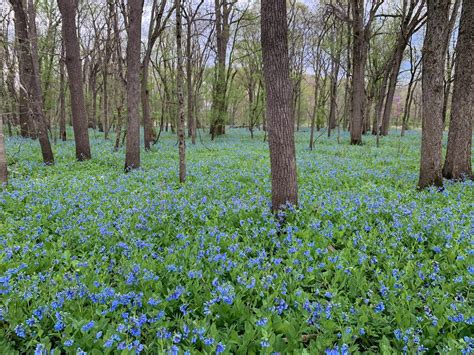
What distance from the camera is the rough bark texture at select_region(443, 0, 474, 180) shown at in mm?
6863

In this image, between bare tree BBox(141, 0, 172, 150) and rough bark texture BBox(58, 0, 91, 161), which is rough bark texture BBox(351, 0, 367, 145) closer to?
bare tree BBox(141, 0, 172, 150)

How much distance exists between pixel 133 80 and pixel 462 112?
8602 millimetres

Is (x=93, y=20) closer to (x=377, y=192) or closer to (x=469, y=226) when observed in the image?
(x=377, y=192)

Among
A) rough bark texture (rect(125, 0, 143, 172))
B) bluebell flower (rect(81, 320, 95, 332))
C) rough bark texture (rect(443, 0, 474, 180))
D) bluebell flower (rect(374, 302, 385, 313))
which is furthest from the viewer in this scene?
rough bark texture (rect(125, 0, 143, 172))

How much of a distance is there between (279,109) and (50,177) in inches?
241

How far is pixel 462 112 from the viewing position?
23.1ft

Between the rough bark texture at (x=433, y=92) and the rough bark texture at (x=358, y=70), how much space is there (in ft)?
32.4

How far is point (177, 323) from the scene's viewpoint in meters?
2.57

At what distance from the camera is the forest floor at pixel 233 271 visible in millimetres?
2299

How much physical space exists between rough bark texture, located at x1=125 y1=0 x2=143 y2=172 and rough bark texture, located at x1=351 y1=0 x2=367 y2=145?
1146 centimetres

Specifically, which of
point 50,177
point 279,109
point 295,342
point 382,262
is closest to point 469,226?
point 382,262

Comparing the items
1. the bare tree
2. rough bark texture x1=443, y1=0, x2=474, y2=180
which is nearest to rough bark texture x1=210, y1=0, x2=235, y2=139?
the bare tree

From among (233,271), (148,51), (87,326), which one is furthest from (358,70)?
(87,326)

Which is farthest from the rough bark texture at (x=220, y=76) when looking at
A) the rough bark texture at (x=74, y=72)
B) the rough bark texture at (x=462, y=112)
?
the rough bark texture at (x=462, y=112)
